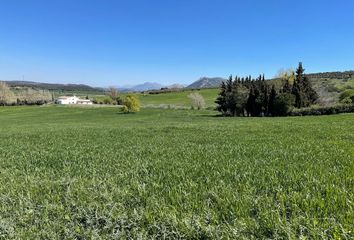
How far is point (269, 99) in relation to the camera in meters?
61.1

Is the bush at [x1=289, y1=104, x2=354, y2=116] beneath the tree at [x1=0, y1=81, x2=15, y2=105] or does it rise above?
beneath

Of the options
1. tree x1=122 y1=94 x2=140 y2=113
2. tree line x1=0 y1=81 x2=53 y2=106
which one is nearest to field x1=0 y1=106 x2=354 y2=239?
tree x1=122 y1=94 x2=140 y2=113

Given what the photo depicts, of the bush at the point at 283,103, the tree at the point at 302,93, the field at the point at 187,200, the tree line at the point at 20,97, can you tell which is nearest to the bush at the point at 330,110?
the bush at the point at 283,103

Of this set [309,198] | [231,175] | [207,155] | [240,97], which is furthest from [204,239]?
[240,97]

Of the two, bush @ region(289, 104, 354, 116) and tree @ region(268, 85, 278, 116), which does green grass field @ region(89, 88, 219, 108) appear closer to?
tree @ region(268, 85, 278, 116)

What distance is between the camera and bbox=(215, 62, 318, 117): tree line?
57.2m

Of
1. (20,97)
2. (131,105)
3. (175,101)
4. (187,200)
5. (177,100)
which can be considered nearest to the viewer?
(187,200)

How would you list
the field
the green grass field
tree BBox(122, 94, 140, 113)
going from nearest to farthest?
1. the field
2. tree BBox(122, 94, 140, 113)
3. the green grass field

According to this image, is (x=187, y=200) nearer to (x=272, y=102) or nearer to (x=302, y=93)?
(x=272, y=102)

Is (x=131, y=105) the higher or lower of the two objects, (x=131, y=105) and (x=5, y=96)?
the lower

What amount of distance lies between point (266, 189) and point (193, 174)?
222 centimetres

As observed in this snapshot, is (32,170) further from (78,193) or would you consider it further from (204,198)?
(204,198)

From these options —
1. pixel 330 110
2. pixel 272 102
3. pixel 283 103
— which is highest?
pixel 272 102

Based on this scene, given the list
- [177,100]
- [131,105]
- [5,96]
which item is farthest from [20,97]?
[131,105]
